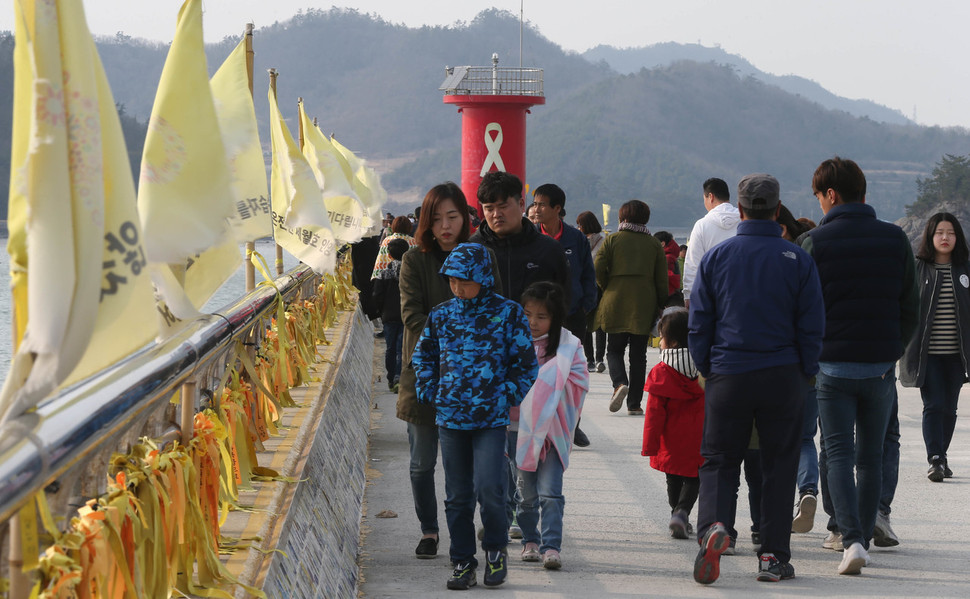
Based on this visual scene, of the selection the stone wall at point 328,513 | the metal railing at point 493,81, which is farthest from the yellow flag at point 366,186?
the stone wall at point 328,513

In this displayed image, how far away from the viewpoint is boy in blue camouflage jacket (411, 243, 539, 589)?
5.09 metres

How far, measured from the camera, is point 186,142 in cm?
410

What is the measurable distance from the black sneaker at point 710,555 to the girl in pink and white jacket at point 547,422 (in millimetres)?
651

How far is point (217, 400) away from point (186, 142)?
91 cm

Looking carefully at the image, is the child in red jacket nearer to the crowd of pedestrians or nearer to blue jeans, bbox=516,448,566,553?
the crowd of pedestrians

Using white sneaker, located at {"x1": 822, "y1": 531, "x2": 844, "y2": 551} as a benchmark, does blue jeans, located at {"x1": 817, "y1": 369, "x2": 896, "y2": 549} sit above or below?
above

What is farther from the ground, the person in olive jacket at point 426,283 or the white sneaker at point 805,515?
the person in olive jacket at point 426,283

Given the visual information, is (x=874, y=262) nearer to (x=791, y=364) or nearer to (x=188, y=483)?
(x=791, y=364)

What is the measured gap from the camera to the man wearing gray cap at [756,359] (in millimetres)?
5348

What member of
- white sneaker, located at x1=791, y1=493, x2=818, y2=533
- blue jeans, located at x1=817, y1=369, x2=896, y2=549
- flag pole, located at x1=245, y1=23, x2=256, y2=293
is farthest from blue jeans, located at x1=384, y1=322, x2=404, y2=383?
blue jeans, located at x1=817, y1=369, x2=896, y2=549

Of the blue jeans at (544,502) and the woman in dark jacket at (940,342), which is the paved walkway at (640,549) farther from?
the woman in dark jacket at (940,342)

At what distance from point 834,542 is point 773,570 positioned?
34.2 inches

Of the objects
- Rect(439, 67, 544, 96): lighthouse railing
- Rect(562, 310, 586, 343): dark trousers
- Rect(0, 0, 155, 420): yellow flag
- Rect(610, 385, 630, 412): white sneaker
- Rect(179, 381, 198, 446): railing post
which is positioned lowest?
Rect(610, 385, 630, 412): white sneaker

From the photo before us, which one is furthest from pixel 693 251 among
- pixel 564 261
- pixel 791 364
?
pixel 791 364
